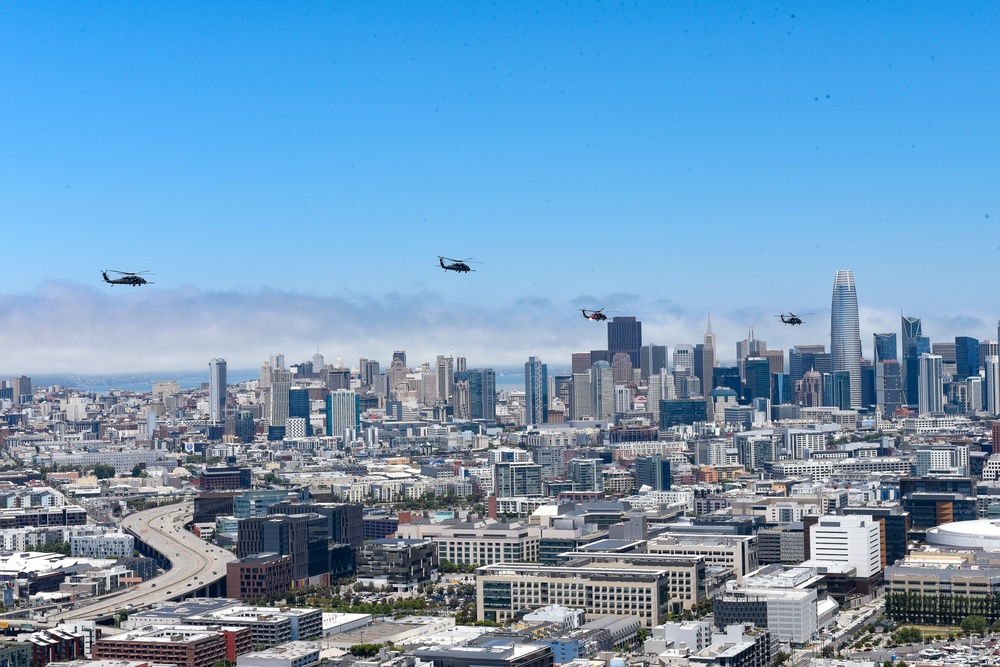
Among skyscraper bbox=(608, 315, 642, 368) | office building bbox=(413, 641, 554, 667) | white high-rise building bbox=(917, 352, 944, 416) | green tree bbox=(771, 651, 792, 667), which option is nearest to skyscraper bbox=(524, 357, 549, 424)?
skyscraper bbox=(608, 315, 642, 368)

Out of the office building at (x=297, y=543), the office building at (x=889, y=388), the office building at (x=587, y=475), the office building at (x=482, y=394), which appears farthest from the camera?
the office building at (x=482, y=394)

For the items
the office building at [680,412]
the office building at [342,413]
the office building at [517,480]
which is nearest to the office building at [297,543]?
the office building at [517,480]

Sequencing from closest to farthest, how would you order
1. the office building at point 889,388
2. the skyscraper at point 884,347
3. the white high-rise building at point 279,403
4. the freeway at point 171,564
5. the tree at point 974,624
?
the tree at point 974,624
the freeway at point 171,564
the white high-rise building at point 279,403
the office building at point 889,388
the skyscraper at point 884,347

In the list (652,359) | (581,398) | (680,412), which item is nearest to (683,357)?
(652,359)

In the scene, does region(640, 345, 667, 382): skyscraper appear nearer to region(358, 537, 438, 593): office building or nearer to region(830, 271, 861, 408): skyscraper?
region(830, 271, 861, 408): skyscraper

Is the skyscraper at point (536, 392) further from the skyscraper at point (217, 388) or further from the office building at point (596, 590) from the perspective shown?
the office building at point (596, 590)

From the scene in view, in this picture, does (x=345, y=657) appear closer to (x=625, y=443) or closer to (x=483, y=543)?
(x=483, y=543)

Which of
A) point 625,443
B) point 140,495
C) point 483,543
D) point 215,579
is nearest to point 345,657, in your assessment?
point 215,579
